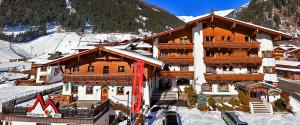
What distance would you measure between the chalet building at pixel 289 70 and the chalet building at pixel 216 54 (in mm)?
25676

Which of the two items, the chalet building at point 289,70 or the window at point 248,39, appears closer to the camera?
the window at point 248,39

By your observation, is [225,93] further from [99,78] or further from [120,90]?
[99,78]

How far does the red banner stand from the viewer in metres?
23.2

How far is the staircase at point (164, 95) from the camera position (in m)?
33.7

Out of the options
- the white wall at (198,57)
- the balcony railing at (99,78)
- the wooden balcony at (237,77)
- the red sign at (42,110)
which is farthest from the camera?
the white wall at (198,57)

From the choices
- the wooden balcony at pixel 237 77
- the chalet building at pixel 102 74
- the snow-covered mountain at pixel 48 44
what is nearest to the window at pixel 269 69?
the wooden balcony at pixel 237 77

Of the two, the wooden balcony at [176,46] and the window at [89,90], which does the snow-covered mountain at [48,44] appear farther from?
the window at [89,90]

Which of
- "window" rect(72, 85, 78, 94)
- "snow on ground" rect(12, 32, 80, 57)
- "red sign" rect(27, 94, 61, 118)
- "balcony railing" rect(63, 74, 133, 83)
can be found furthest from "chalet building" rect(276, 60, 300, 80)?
"snow on ground" rect(12, 32, 80, 57)

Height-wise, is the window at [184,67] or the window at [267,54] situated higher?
the window at [267,54]

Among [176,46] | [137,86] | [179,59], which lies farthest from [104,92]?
[176,46]

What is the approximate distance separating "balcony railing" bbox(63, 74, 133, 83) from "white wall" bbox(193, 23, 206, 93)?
12002 mm

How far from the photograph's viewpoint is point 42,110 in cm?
2130

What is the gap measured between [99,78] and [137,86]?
20.4ft

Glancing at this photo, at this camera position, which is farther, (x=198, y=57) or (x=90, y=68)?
(x=198, y=57)
